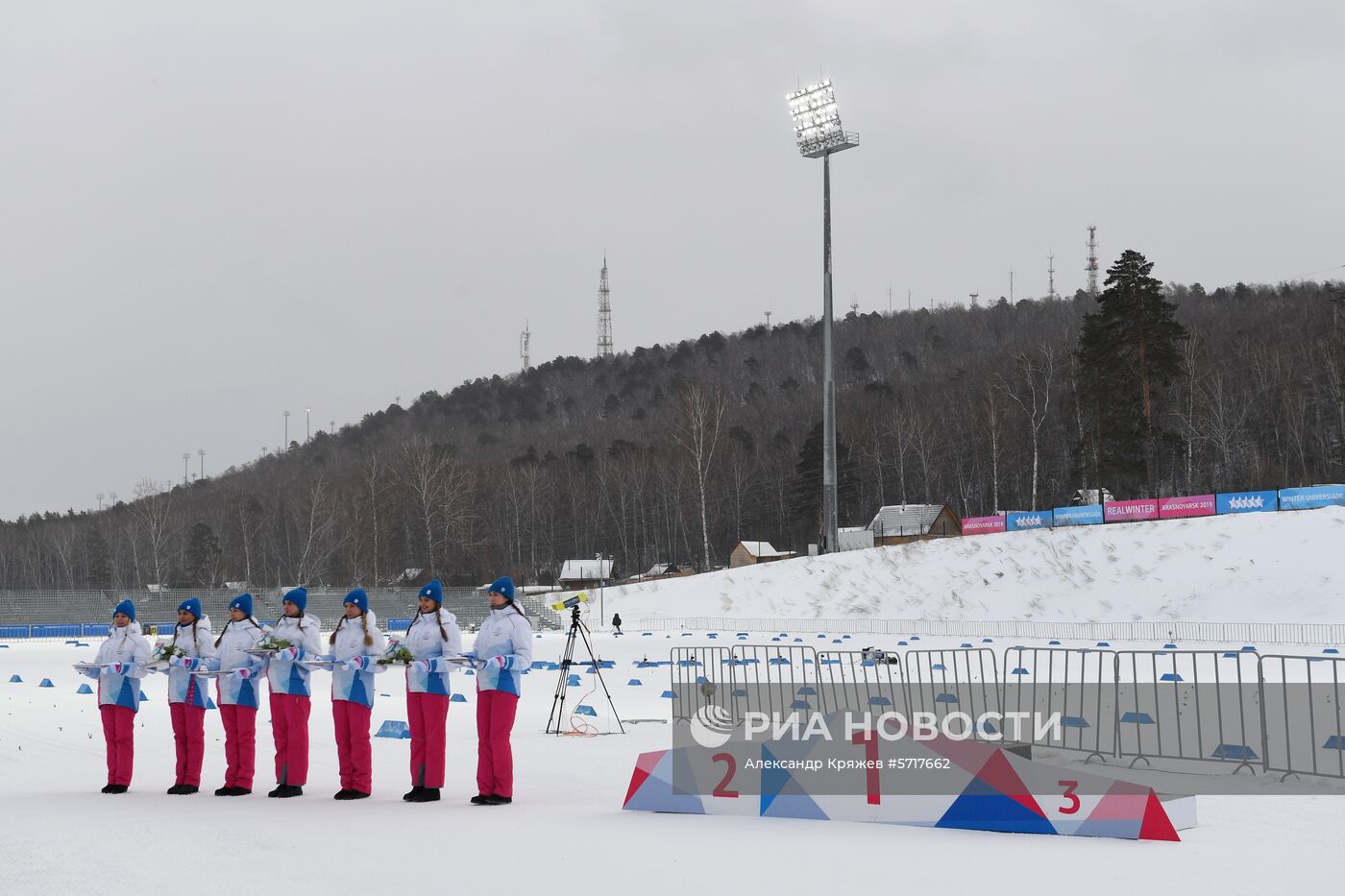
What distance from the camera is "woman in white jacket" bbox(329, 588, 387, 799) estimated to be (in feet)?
32.2

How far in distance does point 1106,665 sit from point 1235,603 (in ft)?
44.7

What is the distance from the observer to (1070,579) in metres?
43.6

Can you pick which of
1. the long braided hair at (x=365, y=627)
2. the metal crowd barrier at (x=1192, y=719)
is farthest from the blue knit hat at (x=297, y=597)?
the metal crowd barrier at (x=1192, y=719)

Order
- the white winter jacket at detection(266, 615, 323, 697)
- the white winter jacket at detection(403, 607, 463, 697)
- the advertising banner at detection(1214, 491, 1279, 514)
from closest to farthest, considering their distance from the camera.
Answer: the white winter jacket at detection(403, 607, 463, 697) → the white winter jacket at detection(266, 615, 323, 697) → the advertising banner at detection(1214, 491, 1279, 514)

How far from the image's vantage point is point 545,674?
2534cm

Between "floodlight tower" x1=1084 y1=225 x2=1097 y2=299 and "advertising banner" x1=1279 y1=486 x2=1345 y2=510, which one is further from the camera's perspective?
"floodlight tower" x1=1084 y1=225 x2=1097 y2=299

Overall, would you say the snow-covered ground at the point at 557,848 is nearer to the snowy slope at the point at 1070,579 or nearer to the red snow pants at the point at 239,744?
the red snow pants at the point at 239,744

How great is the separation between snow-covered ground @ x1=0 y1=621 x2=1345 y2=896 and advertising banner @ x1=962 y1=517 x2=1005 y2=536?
140 feet

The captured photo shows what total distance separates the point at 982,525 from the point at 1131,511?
275 inches

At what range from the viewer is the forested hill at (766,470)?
74.8m

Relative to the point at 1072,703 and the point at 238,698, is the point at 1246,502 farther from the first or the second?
the point at 238,698

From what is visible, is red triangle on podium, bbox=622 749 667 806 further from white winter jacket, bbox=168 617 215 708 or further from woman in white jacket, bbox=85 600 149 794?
woman in white jacket, bbox=85 600 149 794

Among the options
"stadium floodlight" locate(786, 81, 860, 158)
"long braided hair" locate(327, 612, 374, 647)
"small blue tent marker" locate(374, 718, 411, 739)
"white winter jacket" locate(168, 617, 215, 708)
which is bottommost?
"small blue tent marker" locate(374, 718, 411, 739)

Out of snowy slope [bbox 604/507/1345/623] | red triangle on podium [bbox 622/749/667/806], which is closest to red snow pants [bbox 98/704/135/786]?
red triangle on podium [bbox 622/749/667/806]
